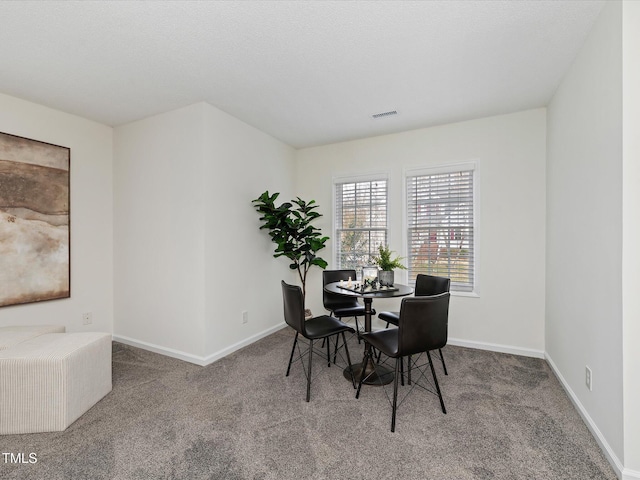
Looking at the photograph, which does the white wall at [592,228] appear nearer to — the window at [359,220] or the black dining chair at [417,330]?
the black dining chair at [417,330]

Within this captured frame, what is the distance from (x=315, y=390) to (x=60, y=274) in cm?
299

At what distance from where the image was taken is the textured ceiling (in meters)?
1.96

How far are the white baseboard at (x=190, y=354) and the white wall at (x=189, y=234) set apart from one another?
0.01 m

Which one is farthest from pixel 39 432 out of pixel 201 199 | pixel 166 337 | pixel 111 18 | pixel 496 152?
pixel 496 152

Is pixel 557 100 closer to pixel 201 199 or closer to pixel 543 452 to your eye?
pixel 543 452

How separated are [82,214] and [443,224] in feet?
14.0

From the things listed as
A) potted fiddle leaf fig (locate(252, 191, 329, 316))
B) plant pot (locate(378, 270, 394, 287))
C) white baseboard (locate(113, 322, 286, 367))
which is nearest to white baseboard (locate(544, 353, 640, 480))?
plant pot (locate(378, 270, 394, 287))

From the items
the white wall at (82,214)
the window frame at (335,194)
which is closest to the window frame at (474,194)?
the window frame at (335,194)

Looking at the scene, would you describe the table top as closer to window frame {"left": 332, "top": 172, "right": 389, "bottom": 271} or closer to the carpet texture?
the carpet texture

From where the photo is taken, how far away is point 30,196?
317 centimetres

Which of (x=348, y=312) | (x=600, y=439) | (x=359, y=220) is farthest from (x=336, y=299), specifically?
(x=600, y=439)

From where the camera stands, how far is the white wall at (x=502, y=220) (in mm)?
3418

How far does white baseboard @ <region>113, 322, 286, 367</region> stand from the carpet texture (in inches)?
9.7
